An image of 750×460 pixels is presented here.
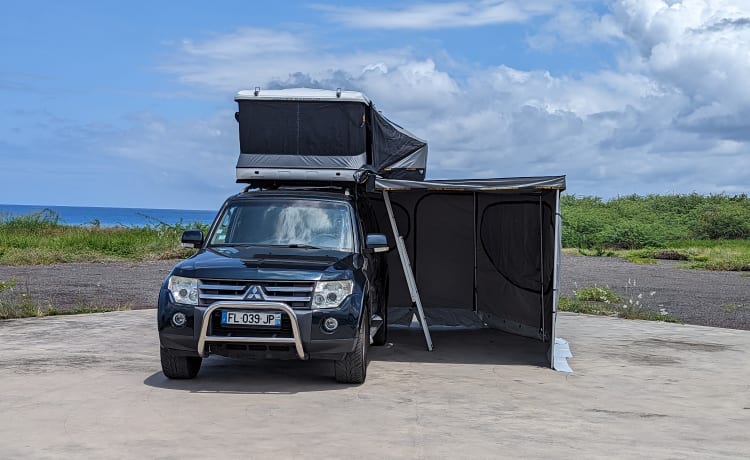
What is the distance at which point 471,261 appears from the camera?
1426cm

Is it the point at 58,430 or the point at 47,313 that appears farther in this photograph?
the point at 47,313

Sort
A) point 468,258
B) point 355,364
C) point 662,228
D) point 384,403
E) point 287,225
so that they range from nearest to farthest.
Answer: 1. point 384,403
2. point 355,364
3. point 287,225
4. point 468,258
5. point 662,228

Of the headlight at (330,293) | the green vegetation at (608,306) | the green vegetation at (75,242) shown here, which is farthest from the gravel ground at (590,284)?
the headlight at (330,293)

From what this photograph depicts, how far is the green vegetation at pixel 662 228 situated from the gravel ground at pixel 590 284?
19.4 ft

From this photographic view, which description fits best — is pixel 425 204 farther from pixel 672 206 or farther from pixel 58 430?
pixel 672 206

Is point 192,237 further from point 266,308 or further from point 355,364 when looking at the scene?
point 355,364

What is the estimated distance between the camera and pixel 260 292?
8.45 metres

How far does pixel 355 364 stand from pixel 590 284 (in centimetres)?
1449

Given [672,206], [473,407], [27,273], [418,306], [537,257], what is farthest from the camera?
[672,206]

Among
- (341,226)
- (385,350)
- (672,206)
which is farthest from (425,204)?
(672,206)

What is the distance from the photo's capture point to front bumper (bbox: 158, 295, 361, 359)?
8367 mm

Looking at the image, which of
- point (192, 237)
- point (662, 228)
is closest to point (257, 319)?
point (192, 237)

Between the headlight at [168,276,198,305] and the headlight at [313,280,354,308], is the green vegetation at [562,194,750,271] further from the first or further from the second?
the headlight at [168,276,198,305]

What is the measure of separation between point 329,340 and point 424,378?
161 centimetres
